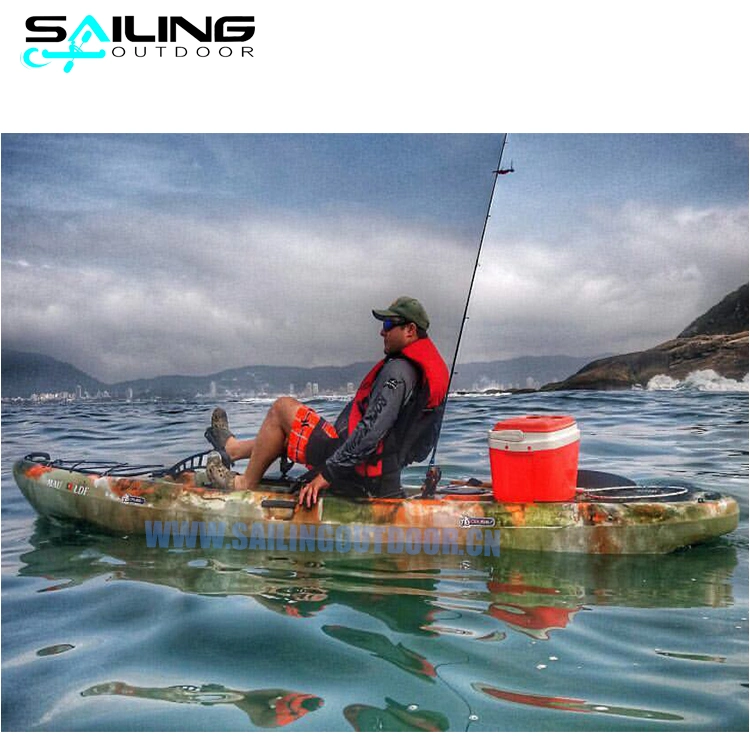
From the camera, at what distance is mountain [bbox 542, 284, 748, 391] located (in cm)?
597

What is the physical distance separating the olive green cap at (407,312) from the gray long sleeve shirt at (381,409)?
8.7 inches

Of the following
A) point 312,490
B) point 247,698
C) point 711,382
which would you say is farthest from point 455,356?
point 711,382

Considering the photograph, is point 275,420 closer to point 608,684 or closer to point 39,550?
point 39,550

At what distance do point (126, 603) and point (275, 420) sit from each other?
129cm

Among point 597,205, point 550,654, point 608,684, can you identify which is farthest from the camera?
point 597,205

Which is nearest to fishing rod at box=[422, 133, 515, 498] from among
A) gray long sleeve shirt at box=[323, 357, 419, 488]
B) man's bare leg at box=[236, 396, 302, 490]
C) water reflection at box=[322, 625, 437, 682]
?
gray long sleeve shirt at box=[323, 357, 419, 488]

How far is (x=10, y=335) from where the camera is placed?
5648 millimetres

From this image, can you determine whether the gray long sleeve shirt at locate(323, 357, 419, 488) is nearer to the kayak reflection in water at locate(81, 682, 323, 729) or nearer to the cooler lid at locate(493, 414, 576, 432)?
the cooler lid at locate(493, 414, 576, 432)

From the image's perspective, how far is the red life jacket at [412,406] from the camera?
3.91 meters

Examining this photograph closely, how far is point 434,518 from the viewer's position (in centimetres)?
397

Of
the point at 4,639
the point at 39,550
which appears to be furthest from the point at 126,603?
the point at 39,550

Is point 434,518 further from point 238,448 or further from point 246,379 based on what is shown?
point 246,379
